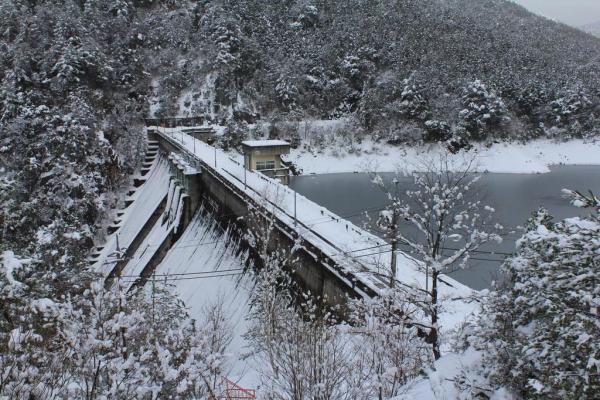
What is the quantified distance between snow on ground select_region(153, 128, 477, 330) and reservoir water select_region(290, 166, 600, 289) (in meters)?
5.95

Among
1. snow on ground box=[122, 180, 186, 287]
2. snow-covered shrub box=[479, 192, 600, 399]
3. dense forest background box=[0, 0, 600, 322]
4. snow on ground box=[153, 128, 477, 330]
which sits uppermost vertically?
dense forest background box=[0, 0, 600, 322]

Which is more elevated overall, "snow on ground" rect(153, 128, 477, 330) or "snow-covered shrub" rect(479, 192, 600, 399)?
"snow-covered shrub" rect(479, 192, 600, 399)

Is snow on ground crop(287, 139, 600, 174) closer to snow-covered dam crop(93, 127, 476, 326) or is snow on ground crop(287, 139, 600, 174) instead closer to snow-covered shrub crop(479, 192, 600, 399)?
snow-covered dam crop(93, 127, 476, 326)

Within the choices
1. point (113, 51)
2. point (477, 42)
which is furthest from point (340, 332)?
point (477, 42)

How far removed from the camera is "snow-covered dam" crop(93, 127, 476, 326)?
1255cm

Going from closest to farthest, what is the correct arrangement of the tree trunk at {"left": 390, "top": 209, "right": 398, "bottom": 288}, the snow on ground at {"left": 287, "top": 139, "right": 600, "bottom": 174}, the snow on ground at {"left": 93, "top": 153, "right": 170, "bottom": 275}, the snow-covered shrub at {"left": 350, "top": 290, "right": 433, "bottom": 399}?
the snow-covered shrub at {"left": 350, "top": 290, "right": 433, "bottom": 399}, the tree trunk at {"left": 390, "top": 209, "right": 398, "bottom": 288}, the snow on ground at {"left": 93, "top": 153, "right": 170, "bottom": 275}, the snow on ground at {"left": 287, "top": 139, "right": 600, "bottom": 174}

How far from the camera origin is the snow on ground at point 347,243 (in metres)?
11.3

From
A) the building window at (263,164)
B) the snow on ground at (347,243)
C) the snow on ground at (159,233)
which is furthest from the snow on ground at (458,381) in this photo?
the building window at (263,164)

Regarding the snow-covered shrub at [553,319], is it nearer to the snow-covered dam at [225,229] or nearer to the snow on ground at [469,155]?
the snow-covered dam at [225,229]

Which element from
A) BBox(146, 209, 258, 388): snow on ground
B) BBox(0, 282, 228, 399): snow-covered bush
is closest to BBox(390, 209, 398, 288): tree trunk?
BBox(0, 282, 228, 399): snow-covered bush

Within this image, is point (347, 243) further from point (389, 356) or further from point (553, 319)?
point (553, 319)

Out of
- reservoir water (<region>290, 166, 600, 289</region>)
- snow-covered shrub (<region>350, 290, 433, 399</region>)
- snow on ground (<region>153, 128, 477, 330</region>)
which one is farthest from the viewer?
reservoir water (<region>290, 166, 600, 289</region>)

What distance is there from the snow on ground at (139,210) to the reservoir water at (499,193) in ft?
39.4

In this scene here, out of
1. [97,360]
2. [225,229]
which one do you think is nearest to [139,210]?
[225,229]
